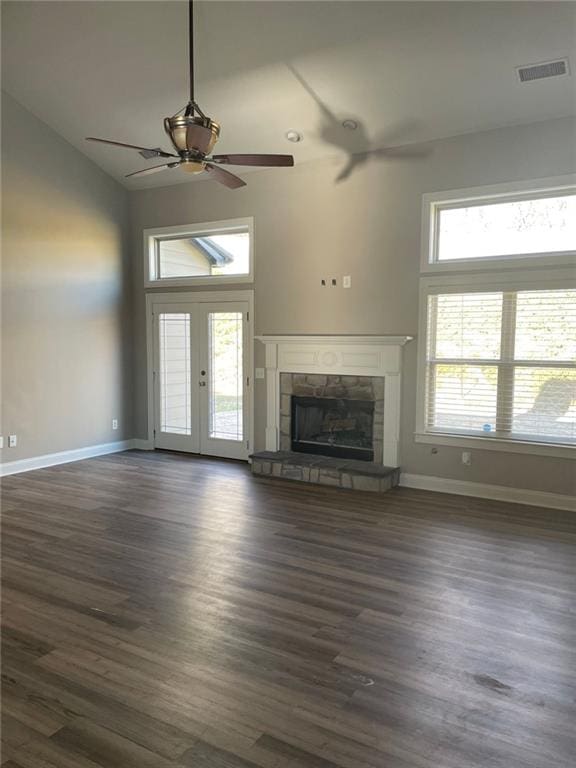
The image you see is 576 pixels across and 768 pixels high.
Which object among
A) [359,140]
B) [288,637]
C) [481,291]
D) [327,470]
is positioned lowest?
[288,637]

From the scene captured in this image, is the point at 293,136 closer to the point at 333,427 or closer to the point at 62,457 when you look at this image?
the point at 333,427

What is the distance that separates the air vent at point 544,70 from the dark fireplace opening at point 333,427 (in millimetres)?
3246

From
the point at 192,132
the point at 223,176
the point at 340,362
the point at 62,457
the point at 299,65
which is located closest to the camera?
the point at 192,132

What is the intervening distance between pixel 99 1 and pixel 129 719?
16.4 feet

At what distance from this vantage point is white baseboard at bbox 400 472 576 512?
4895 millimetres

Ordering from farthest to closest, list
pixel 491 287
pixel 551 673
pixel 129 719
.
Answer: pixel 491 287, pixel 551 673, pixel 129 719

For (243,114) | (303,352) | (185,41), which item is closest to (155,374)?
(303,352)

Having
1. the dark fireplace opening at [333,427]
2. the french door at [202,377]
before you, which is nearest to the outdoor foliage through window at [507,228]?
the dark fireplace opening at [333,427]

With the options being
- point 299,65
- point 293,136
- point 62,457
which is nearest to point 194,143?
point 299,65

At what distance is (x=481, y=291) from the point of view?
512cm

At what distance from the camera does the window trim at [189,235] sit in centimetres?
645

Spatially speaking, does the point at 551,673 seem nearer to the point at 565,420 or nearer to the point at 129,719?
the point at 129,719

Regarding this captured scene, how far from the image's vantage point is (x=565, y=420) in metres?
4.86

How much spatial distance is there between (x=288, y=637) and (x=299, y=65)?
4.37 meters
